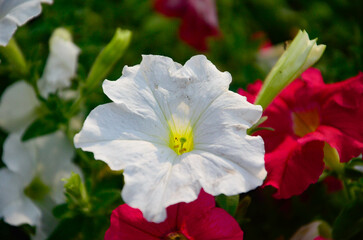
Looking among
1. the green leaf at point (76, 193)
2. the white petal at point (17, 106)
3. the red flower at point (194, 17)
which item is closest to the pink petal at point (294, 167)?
the green leaf at point (76, 193)

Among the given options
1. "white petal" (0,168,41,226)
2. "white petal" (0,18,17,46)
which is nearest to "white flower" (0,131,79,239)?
"white petal" (0,168,41,226)

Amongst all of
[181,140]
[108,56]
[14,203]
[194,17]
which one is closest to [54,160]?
[14,203]

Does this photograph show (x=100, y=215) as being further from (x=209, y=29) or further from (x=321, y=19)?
(x=321, y=19)

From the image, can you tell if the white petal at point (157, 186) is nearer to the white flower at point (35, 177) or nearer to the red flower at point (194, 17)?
the white flower at point (35, 177)

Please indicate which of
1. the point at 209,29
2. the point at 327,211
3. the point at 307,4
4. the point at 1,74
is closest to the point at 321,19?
the point at 307,4

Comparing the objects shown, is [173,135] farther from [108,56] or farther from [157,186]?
[108,56]

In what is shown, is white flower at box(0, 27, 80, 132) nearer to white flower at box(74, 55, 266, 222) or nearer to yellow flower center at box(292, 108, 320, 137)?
white flower at box(74, 55, 266, 222)
